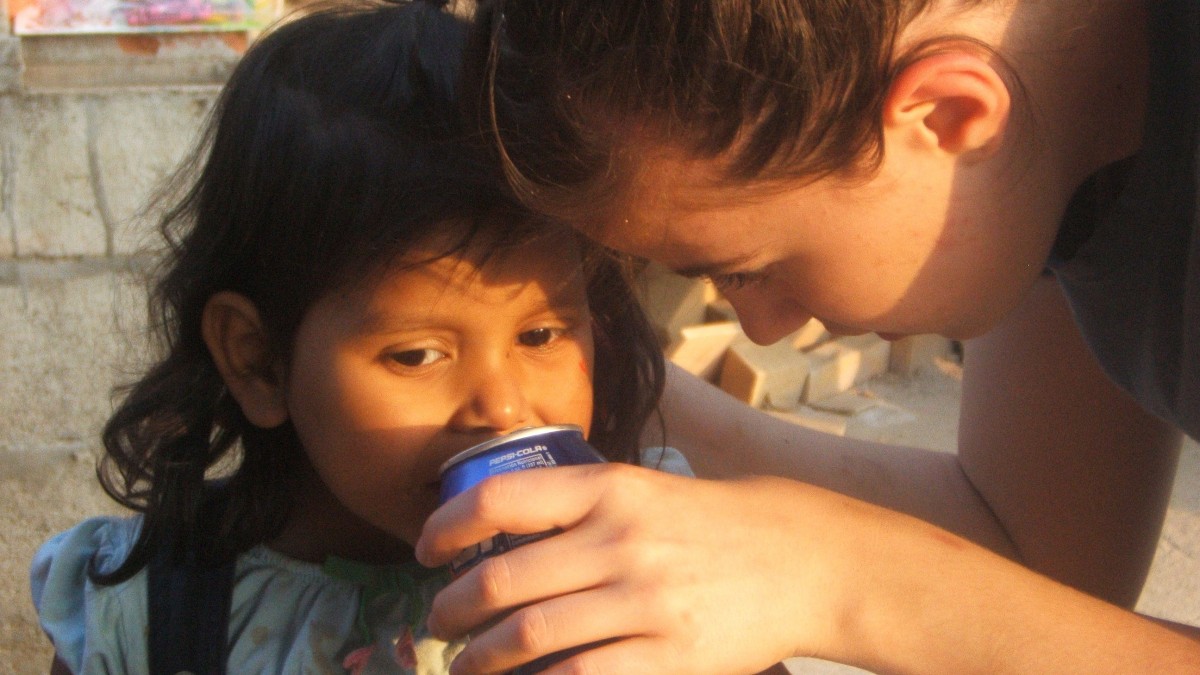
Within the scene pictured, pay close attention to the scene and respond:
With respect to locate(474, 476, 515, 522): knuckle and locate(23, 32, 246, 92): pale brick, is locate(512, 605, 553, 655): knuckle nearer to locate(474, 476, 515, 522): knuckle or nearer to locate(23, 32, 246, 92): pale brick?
locate(474, 476, 515, 522): knuckle

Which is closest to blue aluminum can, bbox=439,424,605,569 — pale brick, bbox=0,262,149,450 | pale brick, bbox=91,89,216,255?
pale brick, bbox=0,262,149,450

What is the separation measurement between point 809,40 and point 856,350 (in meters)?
2.07

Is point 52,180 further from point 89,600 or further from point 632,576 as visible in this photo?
point 632,576

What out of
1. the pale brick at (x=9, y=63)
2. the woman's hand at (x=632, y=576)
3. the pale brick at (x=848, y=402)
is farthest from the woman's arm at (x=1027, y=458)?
the pale brick at (x=9, y=63)

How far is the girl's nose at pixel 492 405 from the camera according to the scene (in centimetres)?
90

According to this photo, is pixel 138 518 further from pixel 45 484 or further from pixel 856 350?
pixel 856 350

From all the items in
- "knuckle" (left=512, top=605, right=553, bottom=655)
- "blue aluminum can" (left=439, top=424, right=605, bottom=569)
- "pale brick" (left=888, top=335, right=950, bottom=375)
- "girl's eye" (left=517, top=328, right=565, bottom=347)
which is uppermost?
"pale brick" (left=888, top=335, right=950, bottom=375)

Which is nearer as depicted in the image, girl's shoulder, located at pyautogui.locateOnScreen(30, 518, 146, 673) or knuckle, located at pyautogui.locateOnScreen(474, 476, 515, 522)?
knuckle, located at pyautogui.locateOnScreen(474, 476, 515, 522)

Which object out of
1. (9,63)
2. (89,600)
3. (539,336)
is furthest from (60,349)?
(539,336)

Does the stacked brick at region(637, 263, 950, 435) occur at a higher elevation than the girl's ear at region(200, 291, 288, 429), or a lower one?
higher

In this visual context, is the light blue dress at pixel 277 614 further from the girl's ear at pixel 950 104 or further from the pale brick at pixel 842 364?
the pale brick at pixel 842 364

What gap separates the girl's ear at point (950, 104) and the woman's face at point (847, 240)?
28 mm

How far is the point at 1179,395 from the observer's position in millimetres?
953

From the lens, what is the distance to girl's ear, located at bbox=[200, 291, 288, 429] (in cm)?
102
